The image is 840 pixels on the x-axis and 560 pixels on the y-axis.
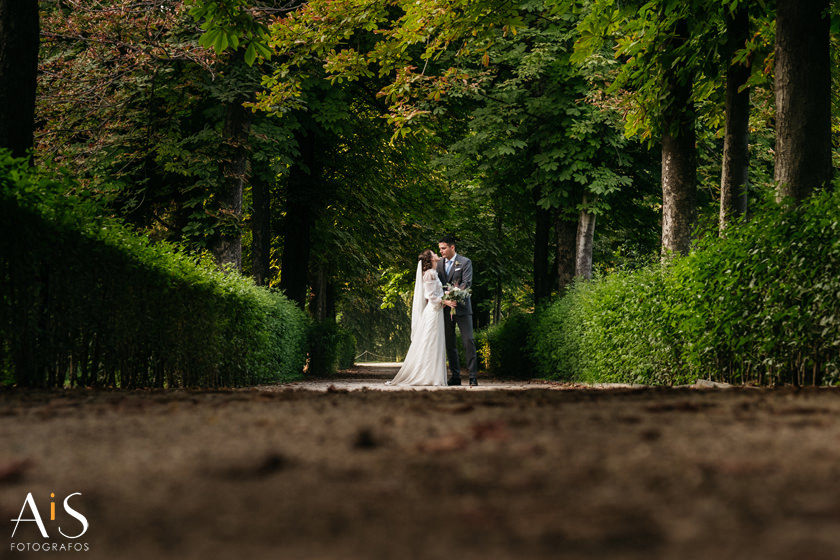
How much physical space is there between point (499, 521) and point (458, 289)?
12.6 metres

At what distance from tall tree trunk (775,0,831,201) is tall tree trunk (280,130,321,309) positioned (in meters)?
15.7

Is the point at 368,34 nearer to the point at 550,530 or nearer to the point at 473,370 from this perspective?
the point at 473,370

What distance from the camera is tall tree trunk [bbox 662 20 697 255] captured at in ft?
44.4

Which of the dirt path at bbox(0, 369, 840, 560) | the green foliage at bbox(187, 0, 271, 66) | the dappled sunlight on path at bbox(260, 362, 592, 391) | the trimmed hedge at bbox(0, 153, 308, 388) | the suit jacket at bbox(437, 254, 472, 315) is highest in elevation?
the green foliage at bbox(187, 0, 271, 66)

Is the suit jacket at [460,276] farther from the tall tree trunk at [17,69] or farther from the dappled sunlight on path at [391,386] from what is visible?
the tall tree trunk at [17,69]

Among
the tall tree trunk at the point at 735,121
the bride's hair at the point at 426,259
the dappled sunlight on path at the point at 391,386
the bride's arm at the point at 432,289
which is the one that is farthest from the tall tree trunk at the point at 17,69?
the tall tree trunk at the point at 735,121

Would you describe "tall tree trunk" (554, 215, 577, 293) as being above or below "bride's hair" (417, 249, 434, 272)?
above

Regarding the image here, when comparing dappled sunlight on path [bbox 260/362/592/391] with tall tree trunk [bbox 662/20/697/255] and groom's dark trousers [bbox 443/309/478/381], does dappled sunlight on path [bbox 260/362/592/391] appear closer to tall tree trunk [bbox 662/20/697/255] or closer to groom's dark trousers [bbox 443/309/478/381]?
groom's dark trousers [bbox 443/309/478/381]

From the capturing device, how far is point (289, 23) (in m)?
15.5

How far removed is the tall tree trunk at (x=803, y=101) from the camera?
29.0 feet

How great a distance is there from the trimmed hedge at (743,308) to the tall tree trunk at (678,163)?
6.05 feet

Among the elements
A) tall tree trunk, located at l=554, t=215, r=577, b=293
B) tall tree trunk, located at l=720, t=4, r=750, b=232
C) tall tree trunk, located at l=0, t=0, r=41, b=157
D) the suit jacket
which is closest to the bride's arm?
the suit jacket

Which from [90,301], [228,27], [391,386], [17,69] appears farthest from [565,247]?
[90,301]

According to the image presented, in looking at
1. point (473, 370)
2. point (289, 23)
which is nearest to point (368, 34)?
point (289, 23)
